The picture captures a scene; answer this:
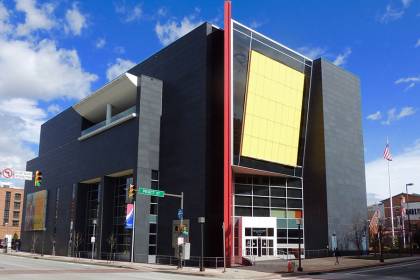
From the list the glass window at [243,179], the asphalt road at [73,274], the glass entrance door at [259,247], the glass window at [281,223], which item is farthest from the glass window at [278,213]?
the asphalt road at [73,274]

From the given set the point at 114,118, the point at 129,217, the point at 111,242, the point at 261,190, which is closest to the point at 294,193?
the point at 261,190

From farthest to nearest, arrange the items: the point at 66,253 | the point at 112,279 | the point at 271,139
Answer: the point at 66,253 < the point at 271,139 < the point at 112,279

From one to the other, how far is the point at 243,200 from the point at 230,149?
756 cm

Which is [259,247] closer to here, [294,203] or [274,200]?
[274,200]

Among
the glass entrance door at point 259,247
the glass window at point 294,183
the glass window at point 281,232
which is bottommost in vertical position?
the glass entrance door at point 259,247

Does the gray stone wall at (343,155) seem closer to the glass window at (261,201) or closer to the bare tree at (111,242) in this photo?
the glass window at (261,201)

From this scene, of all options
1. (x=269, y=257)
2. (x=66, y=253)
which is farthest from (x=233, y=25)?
(x=66, y=253)

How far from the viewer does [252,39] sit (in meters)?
54.2

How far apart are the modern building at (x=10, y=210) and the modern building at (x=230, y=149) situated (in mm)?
88024

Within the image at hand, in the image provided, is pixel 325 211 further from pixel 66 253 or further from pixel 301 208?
pixel 66 253

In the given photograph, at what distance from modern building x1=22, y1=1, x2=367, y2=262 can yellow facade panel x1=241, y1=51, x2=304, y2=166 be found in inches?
5.1

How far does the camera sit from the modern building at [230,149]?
5130cm

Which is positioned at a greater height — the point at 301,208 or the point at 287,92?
the point at 287,92

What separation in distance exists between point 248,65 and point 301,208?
1963cm
